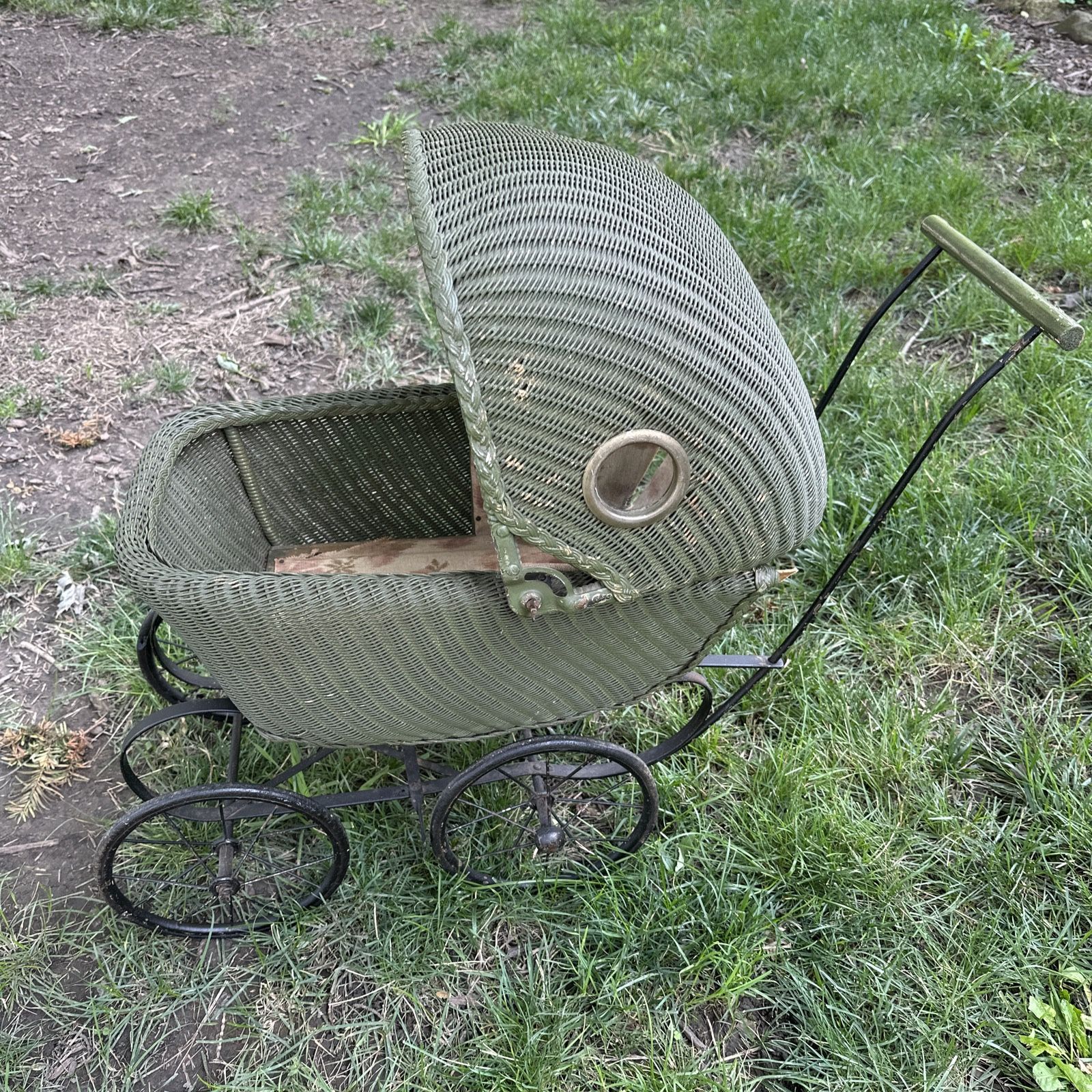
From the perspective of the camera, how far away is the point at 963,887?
5.83 feet

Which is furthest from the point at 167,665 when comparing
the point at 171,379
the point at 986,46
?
the point at 986,46

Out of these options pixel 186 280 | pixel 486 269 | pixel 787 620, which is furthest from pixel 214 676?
pixel 186 280

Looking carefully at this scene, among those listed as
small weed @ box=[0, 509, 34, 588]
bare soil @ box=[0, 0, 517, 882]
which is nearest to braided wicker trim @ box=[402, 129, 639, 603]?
bare soil @ box=[0, 0, 517, 882]

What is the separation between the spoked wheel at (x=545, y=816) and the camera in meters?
1.70

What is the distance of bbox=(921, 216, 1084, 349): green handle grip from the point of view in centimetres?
118

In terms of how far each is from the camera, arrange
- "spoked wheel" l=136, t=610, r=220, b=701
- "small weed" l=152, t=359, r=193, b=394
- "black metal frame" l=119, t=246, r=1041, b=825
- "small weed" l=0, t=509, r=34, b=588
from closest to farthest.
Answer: "black metal frame" l=119, t=246, r=1041, b=825, "spoked wheel" l=136, t=610, r=220, b=701, "small weed" l=0, t=509, r=34, b=588, "small weed" l=152, t=359, r=193, b=394

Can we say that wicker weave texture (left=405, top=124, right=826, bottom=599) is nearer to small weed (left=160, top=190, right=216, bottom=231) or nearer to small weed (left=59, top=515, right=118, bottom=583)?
small weed (left=59, top=515, right=118, bottom=583)

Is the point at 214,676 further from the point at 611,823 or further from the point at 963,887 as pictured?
the point at 963,887

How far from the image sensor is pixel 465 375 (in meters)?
1.16

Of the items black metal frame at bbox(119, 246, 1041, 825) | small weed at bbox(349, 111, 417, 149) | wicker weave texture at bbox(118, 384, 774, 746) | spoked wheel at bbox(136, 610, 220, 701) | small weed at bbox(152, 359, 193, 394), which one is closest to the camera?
wicker weave texture at bbox(118, 384, 774, 746)

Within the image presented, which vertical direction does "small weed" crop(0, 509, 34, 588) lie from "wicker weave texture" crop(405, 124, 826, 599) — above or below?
below

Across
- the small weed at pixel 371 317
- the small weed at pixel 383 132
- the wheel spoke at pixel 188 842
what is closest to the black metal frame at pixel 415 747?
the wheel spoke at pixel 188 842

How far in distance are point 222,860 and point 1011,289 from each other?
1.63 m

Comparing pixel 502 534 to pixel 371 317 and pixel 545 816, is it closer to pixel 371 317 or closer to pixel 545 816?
pixel 545 816
